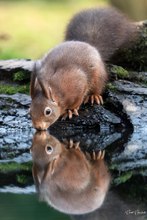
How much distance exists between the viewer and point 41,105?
6973mm

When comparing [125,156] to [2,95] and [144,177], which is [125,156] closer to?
[144,177]

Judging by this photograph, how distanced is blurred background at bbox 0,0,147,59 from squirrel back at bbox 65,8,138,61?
349cm

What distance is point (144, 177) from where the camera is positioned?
5.29 metres

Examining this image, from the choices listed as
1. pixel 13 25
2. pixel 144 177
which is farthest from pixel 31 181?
pixel 13 25

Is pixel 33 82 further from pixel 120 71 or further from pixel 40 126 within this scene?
pixel 120 71

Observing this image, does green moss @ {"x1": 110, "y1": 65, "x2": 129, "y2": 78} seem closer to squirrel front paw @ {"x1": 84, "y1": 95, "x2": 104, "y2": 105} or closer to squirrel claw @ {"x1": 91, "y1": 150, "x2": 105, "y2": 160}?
squirrel front paw @ {"x1": 84, "y1": 95, "x2": 104, "y2": 105}

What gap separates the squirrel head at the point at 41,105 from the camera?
692 centimetres

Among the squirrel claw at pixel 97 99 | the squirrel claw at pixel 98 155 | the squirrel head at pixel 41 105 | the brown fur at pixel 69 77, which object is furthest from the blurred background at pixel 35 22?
the squirrel claw at pixel 98 155

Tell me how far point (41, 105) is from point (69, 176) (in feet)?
5.44

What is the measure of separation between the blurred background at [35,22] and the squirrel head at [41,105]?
179 inches

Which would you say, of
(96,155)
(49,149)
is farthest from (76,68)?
(96,155)

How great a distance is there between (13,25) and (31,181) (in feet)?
29.9

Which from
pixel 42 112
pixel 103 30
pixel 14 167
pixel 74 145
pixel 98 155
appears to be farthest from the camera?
pixel 103 30

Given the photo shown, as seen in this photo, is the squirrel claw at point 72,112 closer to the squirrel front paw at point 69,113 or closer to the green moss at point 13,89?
the squirrel front paw at point 69,113
